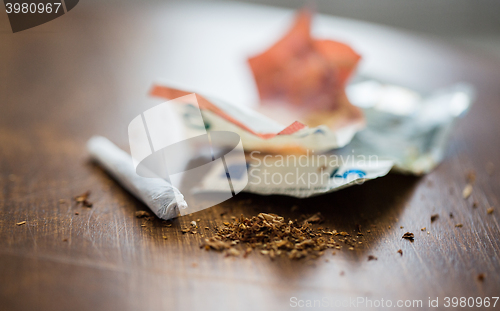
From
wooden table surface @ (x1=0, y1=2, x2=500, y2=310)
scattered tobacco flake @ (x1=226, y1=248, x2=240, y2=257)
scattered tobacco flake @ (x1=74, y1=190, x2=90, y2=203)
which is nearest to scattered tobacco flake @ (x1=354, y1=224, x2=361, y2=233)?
wooden table surface @ (x1=0, y1=2, x2=500, y2=310)

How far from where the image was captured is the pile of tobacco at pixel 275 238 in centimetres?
35

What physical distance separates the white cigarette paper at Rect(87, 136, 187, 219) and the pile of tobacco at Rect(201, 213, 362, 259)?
0.17 feet

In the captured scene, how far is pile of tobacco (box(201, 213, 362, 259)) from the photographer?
1.15ft

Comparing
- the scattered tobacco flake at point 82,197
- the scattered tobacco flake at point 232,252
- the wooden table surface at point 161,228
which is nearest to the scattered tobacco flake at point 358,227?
the wooden table surface at point 161,228

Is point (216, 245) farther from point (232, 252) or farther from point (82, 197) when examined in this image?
point (82, 197)

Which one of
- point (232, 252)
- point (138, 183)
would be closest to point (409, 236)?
point (232, 252)

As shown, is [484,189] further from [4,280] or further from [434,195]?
[4,280]

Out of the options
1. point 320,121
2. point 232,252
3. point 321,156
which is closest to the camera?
point 232,252

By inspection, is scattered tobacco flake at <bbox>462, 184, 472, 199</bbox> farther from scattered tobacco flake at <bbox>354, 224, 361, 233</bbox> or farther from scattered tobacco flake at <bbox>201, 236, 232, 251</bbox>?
scattered tobacco flake at <bbox>201, 236, 232, 251</bbox>

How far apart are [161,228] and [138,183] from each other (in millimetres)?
61

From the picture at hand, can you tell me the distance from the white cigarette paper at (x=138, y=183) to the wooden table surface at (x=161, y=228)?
1 cm

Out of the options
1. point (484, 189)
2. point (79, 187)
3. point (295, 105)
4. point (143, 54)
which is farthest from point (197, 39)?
point (484, 189)

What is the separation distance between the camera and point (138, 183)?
40 centimetres

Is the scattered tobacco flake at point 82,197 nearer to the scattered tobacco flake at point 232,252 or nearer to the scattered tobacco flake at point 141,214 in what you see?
the scattered tobacco flake at point 141,214
